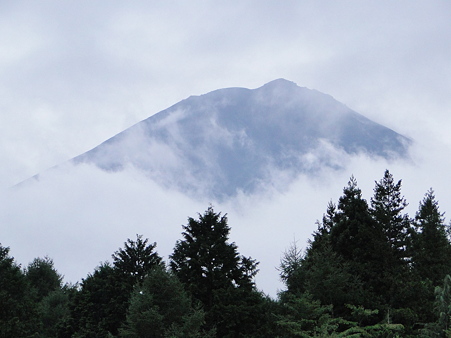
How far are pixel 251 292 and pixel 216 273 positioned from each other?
9.88 feet

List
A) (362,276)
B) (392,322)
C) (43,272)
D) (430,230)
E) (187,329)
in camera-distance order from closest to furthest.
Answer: (187,329)
(392,322)
(362,276)
(430,230)
(43,272)

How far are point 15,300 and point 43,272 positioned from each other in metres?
37.4

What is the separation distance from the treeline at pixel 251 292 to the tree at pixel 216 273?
0.08 m

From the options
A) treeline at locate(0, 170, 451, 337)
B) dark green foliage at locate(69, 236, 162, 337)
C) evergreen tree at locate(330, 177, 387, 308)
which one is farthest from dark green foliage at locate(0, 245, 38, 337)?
evergreen tree at locate(330, 177, 387, 308)

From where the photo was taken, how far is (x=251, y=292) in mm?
42062

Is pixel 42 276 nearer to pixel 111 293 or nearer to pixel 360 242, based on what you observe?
pixel 111 293

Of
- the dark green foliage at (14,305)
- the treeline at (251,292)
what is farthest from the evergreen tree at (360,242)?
the dark green foliage at (14,305)

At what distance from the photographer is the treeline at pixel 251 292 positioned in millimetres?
36031

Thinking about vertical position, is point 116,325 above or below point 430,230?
below

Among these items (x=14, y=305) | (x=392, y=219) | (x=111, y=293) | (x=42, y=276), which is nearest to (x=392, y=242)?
(x=392, y=219)

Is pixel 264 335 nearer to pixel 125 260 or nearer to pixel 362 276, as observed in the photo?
pixel 362 276

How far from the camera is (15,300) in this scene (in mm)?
41688

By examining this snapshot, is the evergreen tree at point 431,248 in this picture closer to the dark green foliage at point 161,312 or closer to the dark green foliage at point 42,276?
the dark green foliage at point 161,312

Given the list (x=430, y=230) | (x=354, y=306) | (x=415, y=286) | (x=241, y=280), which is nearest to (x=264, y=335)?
(x=241, y=280)
